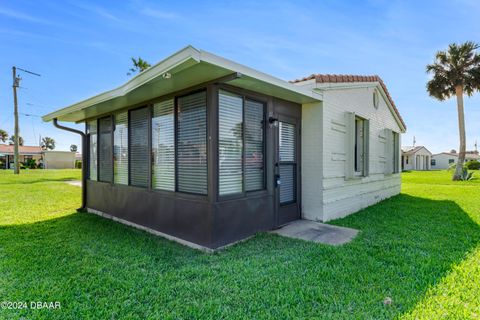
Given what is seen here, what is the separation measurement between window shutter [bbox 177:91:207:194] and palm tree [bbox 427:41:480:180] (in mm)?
18530

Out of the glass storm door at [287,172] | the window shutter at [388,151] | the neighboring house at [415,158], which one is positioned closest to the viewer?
the glass storm door at [287,172]

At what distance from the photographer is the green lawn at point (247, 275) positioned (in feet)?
7.27

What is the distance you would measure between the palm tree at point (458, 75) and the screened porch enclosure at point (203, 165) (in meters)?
16.7

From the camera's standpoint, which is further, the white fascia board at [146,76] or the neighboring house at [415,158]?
the neighboring house at [415,158]

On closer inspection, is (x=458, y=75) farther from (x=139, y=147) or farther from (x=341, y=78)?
(x=139, y=147)

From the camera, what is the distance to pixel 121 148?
5.65 meters

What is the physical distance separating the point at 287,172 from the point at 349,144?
1.84 m

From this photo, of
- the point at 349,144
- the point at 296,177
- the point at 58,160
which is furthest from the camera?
the point at 58,160

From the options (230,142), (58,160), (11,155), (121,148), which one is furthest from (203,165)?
(11,155)

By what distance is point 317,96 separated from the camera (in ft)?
16.5

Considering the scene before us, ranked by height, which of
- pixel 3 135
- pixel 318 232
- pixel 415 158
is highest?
pixel 3 135

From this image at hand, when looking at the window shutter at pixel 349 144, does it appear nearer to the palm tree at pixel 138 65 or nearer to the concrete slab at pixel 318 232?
→ the concrete slab at pixel 318 232

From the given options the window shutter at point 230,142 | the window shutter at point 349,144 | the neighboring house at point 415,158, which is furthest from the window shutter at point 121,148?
the neighboring house at point 415,158

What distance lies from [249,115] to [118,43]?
286 inches
